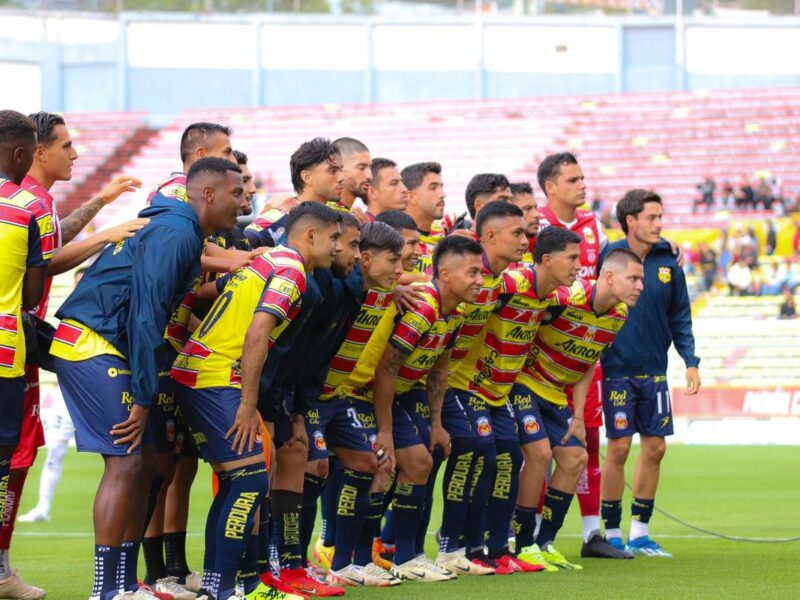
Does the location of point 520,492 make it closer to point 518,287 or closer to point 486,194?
point 518,287

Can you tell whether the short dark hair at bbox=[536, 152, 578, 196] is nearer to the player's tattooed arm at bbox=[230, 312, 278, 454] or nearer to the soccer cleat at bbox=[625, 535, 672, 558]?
the soccer cleat at bbox=[625, 535, 672, 558]

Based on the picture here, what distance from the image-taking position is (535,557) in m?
8.70

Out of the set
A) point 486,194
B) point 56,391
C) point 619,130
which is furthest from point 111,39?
point 486,194

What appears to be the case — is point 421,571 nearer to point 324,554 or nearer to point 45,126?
point 324,554

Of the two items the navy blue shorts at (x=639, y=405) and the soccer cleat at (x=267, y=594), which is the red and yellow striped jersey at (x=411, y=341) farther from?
the navy blue shorts at (x=639, y=405)

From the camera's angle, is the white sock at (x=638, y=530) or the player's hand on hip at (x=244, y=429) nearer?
the player's hand on hip at (x=244, y=429)

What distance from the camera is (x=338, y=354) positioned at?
781 cm

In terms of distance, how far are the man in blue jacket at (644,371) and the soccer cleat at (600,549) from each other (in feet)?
0.68

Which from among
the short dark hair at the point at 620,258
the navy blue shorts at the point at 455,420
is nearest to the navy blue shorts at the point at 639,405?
the short dark hair at the point at 620,258

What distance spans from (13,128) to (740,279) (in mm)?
23481

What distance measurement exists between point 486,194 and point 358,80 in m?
36.7

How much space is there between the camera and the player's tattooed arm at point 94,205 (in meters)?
6.88

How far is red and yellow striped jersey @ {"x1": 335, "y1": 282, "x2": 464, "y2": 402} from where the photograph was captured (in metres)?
7.86

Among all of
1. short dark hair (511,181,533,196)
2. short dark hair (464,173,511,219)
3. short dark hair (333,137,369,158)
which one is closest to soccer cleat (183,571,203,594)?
short dark hair (333,137,369,158)
